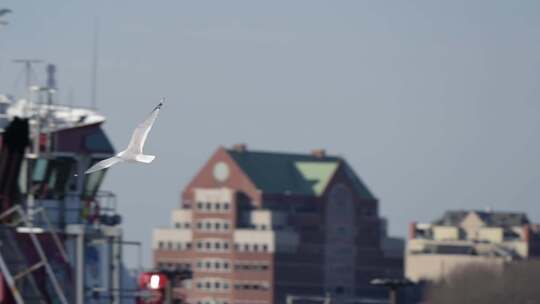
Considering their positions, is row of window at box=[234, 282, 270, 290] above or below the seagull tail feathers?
above

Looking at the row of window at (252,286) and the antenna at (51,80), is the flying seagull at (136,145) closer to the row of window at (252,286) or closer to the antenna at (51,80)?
the antenna at (51,80)

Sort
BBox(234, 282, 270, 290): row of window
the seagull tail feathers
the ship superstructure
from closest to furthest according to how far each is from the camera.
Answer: the seagull tail feathers
the ship superstructure
BBox(234, 282, 270, 290): row of window

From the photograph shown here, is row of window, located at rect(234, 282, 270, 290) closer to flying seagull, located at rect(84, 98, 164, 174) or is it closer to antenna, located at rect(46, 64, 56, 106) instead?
antenna, located at rect(46, 64, 56, 106)

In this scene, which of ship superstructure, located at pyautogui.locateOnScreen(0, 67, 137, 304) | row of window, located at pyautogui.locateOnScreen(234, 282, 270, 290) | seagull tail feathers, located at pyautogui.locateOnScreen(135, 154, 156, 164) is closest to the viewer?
seagull tail feathers, located at pyautogui.locateOnScreen(135, 154, 156, 164)

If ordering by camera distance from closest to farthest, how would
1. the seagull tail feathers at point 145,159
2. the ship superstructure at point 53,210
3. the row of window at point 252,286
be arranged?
the seagull tail feathers at point 145,159
the ship superstructure at point 53,210
the row of window at point 252,286

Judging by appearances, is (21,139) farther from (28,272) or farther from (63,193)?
(28,272)

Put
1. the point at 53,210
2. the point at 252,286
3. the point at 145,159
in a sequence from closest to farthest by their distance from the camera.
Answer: the point at 145,159, the point at 53,210, the point at 252,286

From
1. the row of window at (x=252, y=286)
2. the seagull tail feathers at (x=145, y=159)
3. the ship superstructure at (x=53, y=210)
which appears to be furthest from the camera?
the row of window at (x=252, y=286)

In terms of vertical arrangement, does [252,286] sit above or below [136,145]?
above

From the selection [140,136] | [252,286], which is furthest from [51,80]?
[252,286]

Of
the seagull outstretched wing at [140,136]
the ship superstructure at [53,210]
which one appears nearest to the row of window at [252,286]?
the ship superstructure at [53,210]

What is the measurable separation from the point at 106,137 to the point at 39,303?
34.7 ft

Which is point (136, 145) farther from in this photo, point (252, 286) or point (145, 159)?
point (252, 286)

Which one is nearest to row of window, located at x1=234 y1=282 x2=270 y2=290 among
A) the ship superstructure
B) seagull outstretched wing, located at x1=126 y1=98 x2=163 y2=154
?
the ship superstructure
